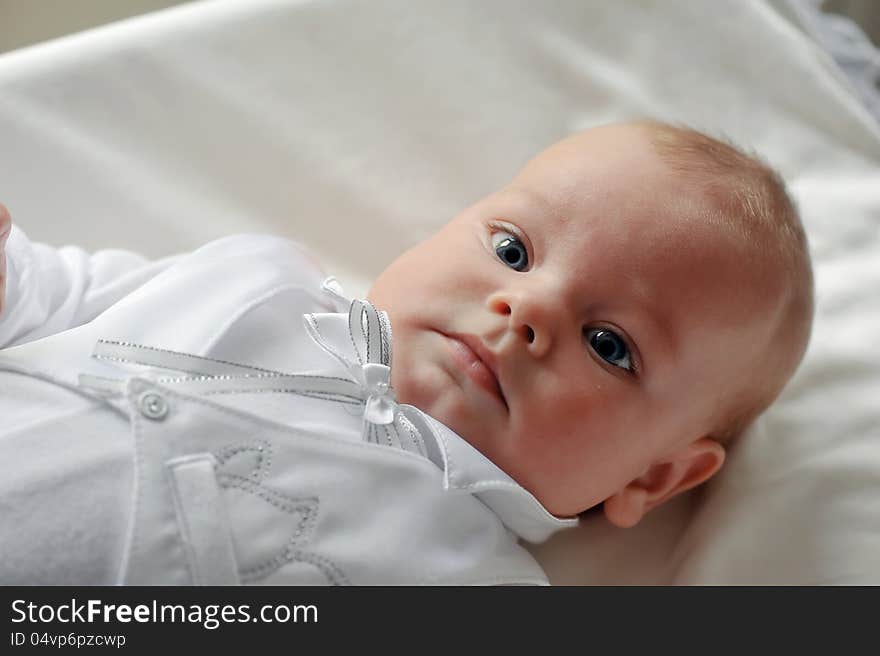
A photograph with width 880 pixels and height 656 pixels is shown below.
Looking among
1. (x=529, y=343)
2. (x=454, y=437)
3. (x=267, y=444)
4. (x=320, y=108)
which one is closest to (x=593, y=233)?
(x=529, y=343)

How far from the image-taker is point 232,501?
104cm

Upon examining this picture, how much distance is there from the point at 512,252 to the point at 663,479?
0.37 metres

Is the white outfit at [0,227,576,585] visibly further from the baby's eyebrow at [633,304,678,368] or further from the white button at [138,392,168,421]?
the baby's eyebrow at [633,304,678,368]

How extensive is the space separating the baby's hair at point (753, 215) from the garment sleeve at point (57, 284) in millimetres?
692

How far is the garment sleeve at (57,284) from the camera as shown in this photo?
1.19m

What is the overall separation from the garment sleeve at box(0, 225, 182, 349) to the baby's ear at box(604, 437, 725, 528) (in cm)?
68

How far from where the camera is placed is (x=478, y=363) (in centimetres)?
115

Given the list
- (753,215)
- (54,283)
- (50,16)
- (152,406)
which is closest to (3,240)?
(54,283)

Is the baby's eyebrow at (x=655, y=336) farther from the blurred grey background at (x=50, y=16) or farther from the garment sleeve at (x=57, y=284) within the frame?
the blurred grey background at (x=50, y=16)

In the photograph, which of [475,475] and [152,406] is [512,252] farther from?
[152,406]

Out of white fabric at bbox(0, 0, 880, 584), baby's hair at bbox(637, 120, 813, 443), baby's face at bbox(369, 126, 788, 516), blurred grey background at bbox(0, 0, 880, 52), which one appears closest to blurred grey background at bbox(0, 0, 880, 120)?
blurred grey background at bbox(0, 0, 880, 52)

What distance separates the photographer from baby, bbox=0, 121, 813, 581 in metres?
1.16
